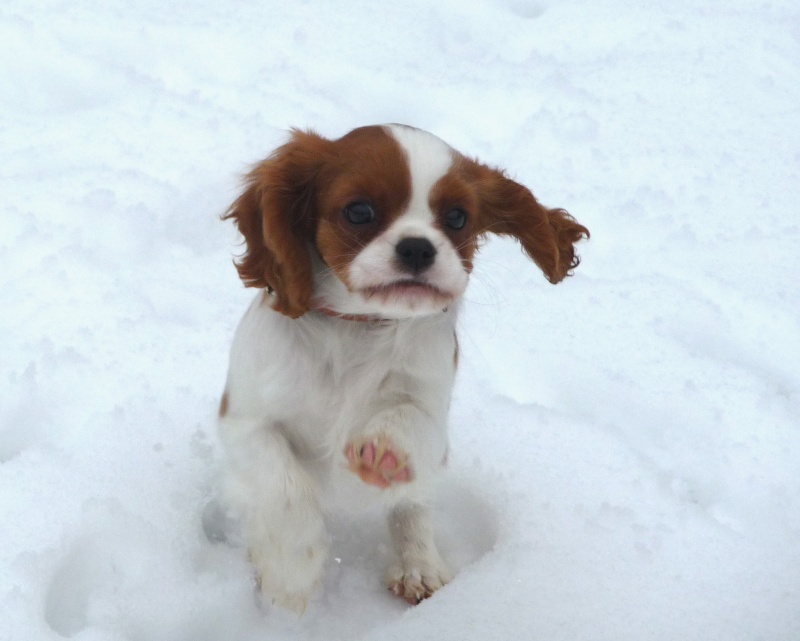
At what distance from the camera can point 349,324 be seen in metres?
2.33

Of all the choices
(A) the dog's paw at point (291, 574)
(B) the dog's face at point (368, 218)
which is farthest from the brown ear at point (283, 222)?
(A) the dog's paw at point (291, 574)

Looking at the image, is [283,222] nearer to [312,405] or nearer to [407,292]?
[407,292]

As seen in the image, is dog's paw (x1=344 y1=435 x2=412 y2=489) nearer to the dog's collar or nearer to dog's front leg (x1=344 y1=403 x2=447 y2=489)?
dog's front leg (x1=344 y1=403 x2=447 y2=489)

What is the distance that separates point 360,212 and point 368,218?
2cm

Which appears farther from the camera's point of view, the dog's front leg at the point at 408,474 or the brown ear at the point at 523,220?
the brown ear at the point at 523,220

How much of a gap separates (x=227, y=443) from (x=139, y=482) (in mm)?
450

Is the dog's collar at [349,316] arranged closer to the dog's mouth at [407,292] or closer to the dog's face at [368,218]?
the dog's face at [368,218]

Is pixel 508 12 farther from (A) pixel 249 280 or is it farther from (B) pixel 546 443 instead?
(A) pixel 249 280

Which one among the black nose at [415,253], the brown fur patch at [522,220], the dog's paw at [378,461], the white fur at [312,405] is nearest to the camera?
the black nose at [415,253]

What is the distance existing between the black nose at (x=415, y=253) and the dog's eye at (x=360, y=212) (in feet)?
0.39

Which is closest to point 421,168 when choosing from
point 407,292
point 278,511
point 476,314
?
point 407,292

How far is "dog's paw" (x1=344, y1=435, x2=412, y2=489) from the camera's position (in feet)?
6.88

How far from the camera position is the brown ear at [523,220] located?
2.41 meters

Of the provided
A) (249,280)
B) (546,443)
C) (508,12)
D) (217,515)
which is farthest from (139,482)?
(508,12)
